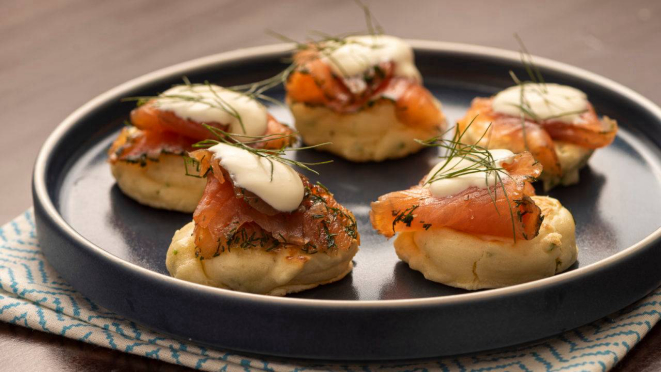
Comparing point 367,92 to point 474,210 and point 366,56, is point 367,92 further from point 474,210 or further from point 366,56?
point 474,210

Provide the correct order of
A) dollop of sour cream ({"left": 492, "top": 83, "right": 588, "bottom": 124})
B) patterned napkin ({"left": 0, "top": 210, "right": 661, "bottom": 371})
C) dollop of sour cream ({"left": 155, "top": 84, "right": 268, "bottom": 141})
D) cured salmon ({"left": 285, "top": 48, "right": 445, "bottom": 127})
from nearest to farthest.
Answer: patterned napkin ({"left": 0, "top": 210, "right": 661, "bottom": 371}) → dollop of sour cream ({"left": 155, "top": 84, "right": 268, "bottom": 141}) → dollop of sour cream ({"left": 492, "top": 83, "right": 588, "bottom": 124}) → cured salmon ({"left": 285, "top": 48, "right": 445, "bottom": 127})

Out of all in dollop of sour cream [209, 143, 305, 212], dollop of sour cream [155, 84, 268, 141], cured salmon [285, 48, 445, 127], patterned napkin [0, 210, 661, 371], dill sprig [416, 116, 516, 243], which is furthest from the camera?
cured salmon [285, 48, 445, 127]

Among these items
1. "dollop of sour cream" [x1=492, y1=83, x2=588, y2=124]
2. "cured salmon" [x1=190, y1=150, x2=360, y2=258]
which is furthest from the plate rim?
"dollop of sour cream" [x1=492, y1=83, x2=588, y2=124]

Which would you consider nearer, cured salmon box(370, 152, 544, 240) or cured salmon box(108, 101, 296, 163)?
cured salmon box(370, 152, 544, 240)

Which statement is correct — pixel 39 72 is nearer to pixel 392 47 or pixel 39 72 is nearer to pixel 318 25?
pixel 318 25

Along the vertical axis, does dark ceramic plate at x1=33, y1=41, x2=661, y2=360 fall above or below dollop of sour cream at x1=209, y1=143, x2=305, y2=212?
below

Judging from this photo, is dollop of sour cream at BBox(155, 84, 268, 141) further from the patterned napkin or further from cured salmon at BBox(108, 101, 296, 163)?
the patterned napkin

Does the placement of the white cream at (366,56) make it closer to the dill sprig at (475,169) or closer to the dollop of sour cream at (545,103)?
the dollop of sour cream at (545,103)

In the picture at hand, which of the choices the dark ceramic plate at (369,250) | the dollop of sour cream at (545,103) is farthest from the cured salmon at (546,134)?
the dark ceramic plate at (369,250)
